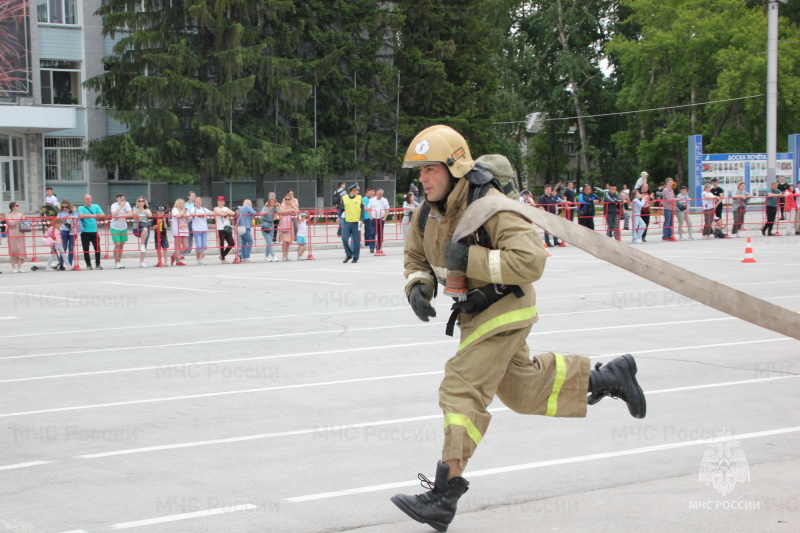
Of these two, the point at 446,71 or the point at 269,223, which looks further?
the point at 446,71

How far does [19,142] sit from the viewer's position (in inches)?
1668

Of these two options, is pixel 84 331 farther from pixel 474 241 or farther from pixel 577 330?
pixel 474 241

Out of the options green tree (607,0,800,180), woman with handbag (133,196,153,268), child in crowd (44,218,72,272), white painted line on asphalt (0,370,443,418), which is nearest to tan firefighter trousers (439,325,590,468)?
white painted line on asphalt (0,370,443,418)

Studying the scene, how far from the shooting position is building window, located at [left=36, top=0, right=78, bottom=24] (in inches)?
1732

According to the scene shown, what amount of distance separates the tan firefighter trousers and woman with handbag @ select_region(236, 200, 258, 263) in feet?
64.9

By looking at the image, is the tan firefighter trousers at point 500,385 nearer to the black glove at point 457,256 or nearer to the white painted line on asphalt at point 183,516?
the black glove at point 457,256

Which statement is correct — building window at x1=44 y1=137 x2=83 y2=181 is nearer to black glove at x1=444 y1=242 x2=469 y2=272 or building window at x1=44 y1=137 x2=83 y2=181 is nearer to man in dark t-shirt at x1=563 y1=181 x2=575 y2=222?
man in dark t-shirt at x1=563 y1=181 x2=575 y2=222

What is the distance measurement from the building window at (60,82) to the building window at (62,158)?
1.92 metres

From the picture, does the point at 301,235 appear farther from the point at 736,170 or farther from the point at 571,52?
the point at 571,52

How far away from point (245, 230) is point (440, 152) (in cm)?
2001

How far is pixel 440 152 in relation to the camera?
4.33 meters

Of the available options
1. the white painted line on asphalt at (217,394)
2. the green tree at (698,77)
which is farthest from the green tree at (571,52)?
the white painted line on asphalt at (217,394)

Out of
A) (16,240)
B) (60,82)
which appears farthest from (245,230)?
(60,82)

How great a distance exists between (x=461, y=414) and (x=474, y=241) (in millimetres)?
831
